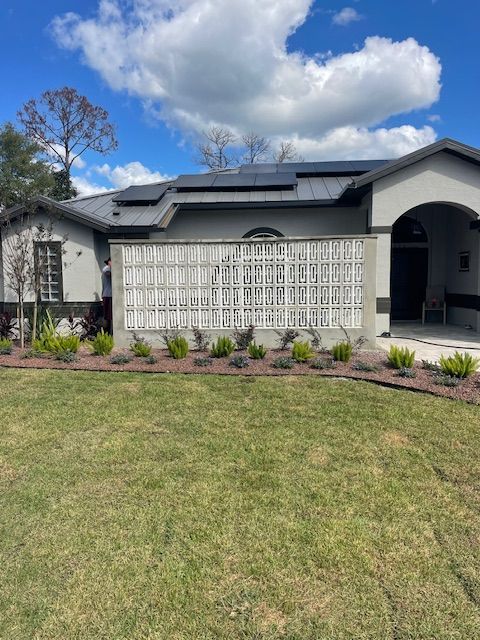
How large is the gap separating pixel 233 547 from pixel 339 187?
12420 millimetres

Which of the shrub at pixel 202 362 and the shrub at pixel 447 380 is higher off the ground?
the shrub at pixel 202 362

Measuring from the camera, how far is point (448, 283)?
45.7 ft

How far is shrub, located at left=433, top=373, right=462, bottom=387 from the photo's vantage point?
6352mm

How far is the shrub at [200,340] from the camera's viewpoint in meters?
8.77

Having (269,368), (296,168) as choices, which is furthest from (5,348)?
(296,168)

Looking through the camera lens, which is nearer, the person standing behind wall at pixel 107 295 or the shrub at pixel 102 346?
the shrub at pixel 102 346

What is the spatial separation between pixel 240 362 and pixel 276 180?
26.6ft

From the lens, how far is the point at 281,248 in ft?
29.8

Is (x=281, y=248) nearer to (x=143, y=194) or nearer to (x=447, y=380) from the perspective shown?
(x=447, y=380)

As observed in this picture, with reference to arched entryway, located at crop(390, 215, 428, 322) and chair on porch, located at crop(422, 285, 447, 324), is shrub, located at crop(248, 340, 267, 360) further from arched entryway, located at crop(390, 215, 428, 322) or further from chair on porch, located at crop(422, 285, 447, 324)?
arched entryway, located at crop(390, 215, 428, 322)

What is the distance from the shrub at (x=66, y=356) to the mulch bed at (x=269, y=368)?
9cm

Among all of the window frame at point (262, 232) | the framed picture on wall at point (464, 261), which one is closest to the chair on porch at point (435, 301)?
the framed picture on wall at point (464, 261)

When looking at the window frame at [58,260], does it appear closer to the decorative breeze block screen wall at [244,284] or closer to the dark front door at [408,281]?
the decorative breeze block screen wall at [244,284]

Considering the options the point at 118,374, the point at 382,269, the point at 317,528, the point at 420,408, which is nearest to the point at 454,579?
the point at 317,528
